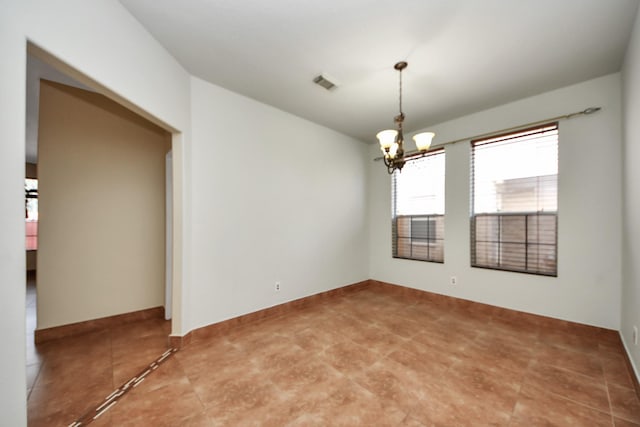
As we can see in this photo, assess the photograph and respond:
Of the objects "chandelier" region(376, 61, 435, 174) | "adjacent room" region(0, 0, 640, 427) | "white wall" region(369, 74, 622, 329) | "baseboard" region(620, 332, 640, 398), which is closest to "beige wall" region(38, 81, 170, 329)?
"adjacent room" region(0, 0, 640, 427)

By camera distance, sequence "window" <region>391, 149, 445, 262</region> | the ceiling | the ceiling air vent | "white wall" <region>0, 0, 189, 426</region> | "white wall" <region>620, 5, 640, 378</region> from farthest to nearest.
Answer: "window" <region>391, 149, 445, 262</region>, the ceiling air vent, "white wall" <region>620, 5, 640, 378</region>, the ceiling, "white wall" <region>0, 0, 189, 426</region>

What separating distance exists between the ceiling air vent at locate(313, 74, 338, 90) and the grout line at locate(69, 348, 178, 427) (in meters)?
3.20

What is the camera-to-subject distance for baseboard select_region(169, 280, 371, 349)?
2.50 meters

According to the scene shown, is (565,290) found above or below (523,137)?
below

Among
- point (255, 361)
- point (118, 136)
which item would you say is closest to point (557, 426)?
point (255, 361)

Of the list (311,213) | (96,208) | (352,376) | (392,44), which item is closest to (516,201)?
(392,44)

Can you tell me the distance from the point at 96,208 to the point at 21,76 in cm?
232

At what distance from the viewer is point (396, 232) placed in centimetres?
452

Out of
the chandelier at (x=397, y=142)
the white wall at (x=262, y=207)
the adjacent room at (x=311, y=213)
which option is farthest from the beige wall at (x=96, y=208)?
the chandelier at (x=397, y=142)

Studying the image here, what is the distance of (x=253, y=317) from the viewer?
10.2 ft

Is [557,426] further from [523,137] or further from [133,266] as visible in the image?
[133,266]

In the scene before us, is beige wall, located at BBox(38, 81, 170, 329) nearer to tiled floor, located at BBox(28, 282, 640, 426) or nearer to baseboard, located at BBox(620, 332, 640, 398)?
tiled floor, located at BBox(28, 282, 640, 426)

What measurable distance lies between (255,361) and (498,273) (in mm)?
3277

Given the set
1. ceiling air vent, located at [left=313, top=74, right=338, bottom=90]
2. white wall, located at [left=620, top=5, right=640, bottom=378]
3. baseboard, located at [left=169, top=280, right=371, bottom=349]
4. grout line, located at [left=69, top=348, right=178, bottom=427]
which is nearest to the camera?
grout line, located at [left=69, top=348, right=178, bottom=427]
